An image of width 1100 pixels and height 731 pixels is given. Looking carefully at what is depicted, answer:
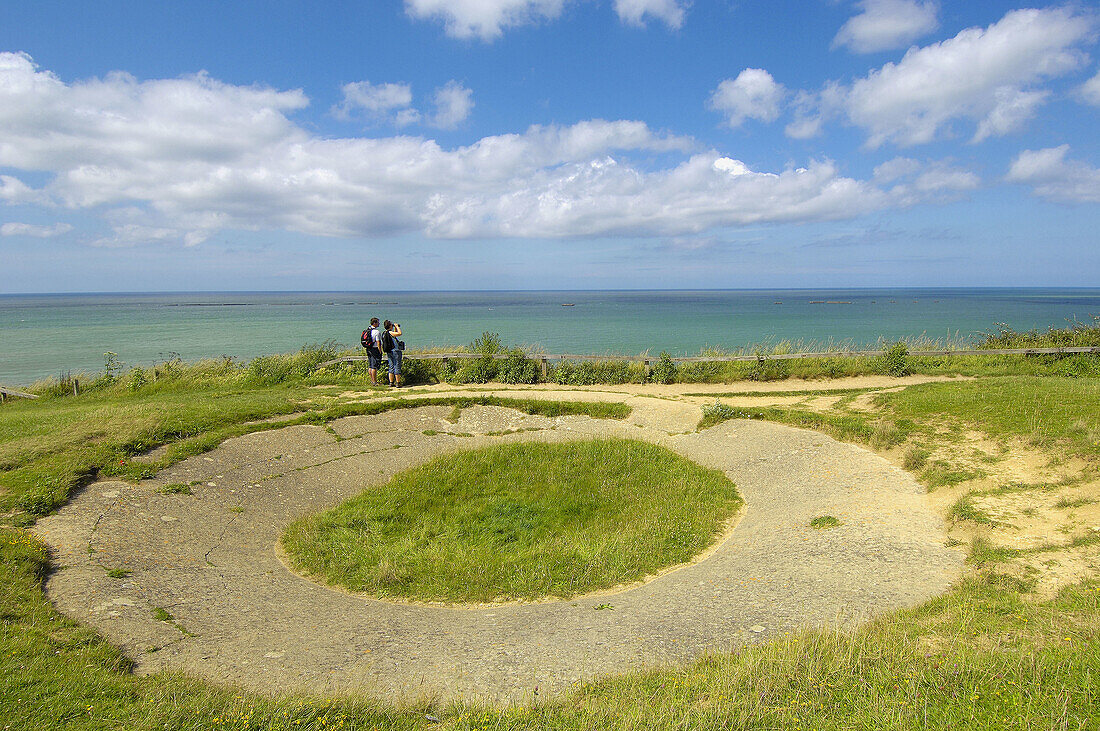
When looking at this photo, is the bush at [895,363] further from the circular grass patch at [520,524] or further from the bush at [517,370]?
Answer: the bush at [517,370]

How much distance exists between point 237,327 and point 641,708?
237ft

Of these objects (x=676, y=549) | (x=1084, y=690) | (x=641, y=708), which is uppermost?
(x=1084, y=690)

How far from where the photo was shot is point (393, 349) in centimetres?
1738

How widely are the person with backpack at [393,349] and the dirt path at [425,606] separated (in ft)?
23.1

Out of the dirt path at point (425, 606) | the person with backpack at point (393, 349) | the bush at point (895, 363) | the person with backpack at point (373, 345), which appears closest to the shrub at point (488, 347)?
the person with backpack at point (393, 349)

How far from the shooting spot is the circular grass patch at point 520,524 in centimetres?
727

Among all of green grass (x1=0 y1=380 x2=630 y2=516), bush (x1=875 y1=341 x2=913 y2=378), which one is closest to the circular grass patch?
green grass (x1=0 y1=380 x2=630 y2=516)

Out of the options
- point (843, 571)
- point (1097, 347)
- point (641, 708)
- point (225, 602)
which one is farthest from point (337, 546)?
point (1097, 347)

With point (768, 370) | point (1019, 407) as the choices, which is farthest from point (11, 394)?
point (1019, 407)

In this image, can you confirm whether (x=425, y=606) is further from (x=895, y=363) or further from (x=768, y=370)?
(x=895, y=363)

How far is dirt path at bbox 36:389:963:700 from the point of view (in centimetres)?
496

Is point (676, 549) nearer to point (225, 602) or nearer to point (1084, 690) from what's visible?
point (1084, 690)

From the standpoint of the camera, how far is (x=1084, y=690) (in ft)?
11.6

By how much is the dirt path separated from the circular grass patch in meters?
0.39
